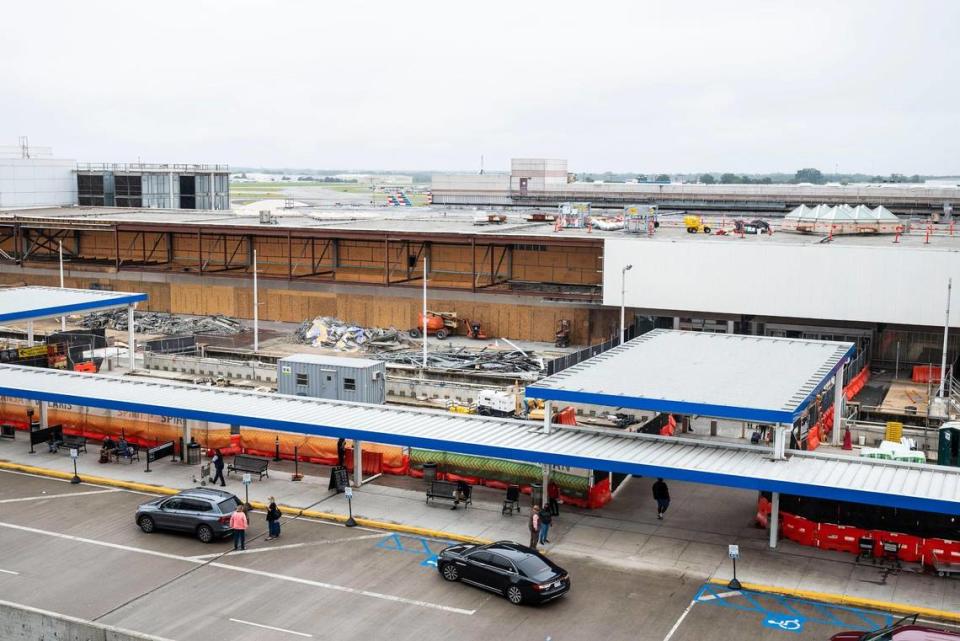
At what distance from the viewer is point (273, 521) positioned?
2856 cm

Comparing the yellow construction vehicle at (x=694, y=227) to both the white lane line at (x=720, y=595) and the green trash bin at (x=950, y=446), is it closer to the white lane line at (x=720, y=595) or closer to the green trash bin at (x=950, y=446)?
the green trash bin at (x=950, y=446)

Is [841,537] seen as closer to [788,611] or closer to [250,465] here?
[788,611]

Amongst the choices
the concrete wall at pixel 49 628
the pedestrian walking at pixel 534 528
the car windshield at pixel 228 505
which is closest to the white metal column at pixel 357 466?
the car windshield at pixel 228 505

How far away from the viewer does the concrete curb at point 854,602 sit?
23.5 meters

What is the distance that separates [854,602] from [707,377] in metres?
9.82

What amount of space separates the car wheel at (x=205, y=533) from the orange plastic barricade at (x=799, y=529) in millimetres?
15853

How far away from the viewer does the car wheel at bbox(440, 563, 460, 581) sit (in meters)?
25.7

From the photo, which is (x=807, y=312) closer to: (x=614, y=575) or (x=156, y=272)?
(x=614, y=575)

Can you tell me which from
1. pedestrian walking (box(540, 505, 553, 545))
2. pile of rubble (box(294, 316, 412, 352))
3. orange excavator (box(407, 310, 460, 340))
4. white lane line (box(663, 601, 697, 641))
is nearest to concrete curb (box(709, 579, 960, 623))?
white lane line (box(663, 601, 697, 641))

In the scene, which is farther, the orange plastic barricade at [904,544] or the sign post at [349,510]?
the sign post at [349,510]

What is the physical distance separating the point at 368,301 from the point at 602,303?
1592cm

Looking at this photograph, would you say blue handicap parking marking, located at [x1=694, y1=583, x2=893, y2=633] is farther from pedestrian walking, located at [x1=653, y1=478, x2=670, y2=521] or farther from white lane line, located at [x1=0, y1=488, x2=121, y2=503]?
white lane line, located at [x1=0, y1=488, x2=121, y2=503]

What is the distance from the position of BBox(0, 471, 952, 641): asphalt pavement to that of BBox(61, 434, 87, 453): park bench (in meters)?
7.20

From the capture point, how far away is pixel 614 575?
26.3 metres
